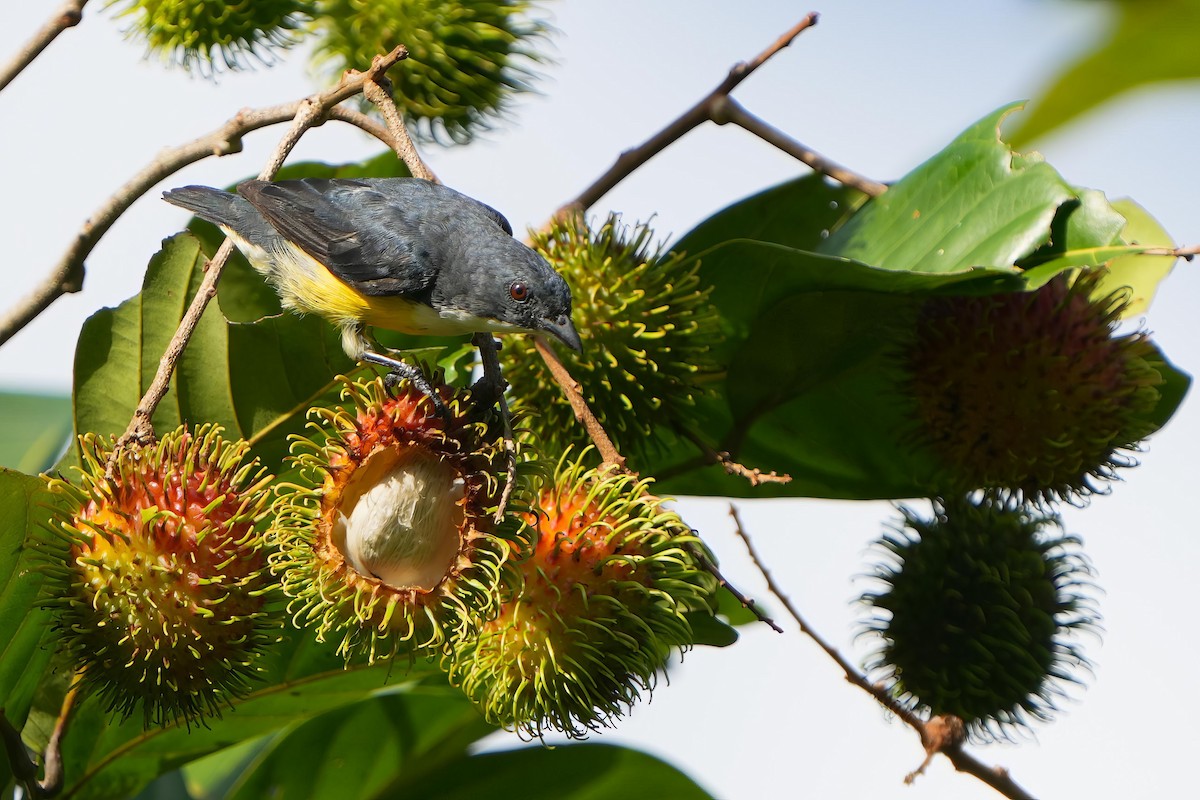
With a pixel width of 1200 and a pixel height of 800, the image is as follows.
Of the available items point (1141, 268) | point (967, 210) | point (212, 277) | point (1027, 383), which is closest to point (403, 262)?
point (212, 277)

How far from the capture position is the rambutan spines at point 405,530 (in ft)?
4.65

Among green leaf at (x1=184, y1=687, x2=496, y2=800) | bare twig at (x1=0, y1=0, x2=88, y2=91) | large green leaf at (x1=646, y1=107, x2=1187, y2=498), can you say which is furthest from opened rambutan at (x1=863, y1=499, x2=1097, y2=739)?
bare twig at (x1=0, y1=0, x2=88, y2=91)

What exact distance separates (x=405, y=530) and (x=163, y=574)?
30cm

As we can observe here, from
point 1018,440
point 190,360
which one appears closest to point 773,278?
point 1018,440

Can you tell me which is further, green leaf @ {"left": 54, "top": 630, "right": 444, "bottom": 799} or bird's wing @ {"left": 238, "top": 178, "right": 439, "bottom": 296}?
green leaf @ {"left": 54, "top": 630, "right": 444, "bottom": 799}

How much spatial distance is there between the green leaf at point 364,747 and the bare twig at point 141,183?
1.00 meters

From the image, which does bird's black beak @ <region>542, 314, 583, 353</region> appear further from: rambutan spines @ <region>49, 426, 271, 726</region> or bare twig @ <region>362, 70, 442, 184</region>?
rambutan spines @ <region>49, 426, 271, 726</region>

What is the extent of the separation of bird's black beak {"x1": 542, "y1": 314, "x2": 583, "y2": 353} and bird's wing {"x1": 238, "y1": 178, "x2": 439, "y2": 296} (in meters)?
0.21

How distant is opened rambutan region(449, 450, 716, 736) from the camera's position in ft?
4.78

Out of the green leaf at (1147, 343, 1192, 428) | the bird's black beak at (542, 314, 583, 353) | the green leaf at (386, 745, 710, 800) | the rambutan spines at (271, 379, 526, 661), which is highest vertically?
the green leaf at (1147, 343, 1192, 428)

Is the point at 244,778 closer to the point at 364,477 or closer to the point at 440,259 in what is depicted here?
the point at 364,477

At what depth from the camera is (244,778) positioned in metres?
2.23

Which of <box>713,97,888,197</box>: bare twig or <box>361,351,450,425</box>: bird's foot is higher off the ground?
<box>713,97,888,197</box>: bare twig

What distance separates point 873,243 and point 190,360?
3.86 ft
